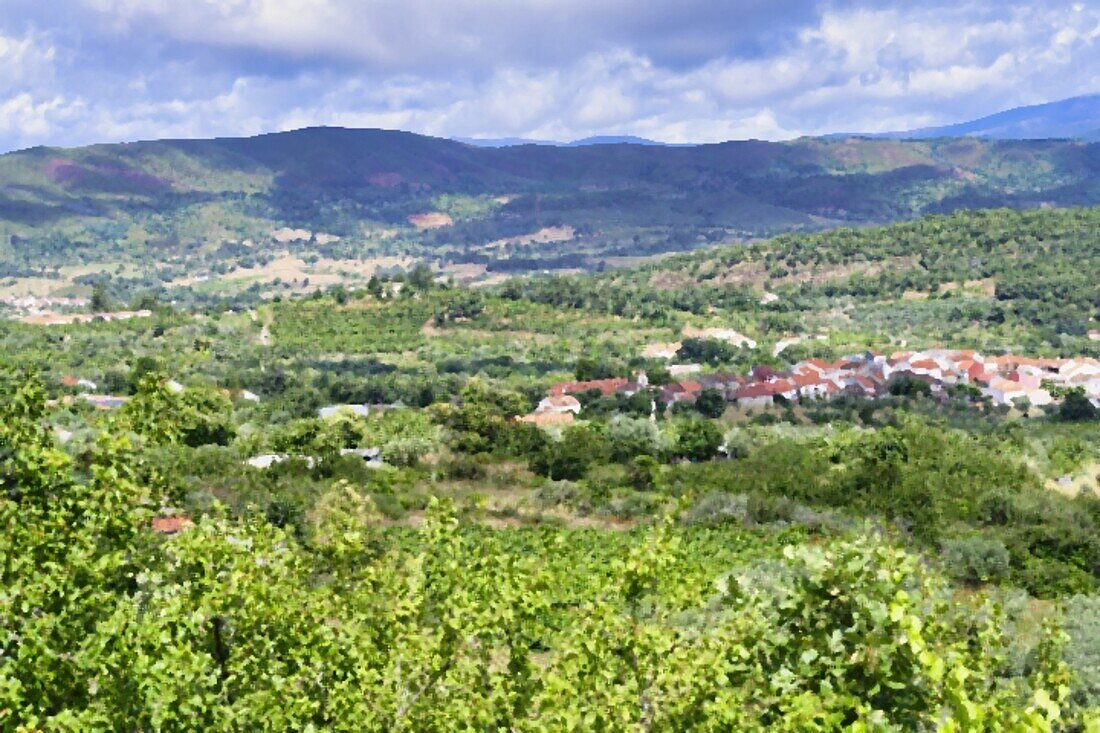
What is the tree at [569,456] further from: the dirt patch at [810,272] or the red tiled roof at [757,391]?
the dirt patch at [810,272]

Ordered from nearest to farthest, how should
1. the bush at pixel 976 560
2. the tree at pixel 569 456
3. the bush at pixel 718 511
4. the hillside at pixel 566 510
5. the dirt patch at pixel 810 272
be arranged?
1. the hillside at pixel 566 510
2. the bush at pixel 976 560
3. the bush at pixel 718 511
4. the tree at pixel 569 456
5. the dirt patch at pixel 810 272

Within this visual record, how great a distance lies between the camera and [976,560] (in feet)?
110

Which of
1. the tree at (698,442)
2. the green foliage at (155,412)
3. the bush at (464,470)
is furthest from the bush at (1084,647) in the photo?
the bush at (464,470)

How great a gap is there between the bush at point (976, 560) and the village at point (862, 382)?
34.2 meters

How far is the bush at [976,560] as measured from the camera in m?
32.9

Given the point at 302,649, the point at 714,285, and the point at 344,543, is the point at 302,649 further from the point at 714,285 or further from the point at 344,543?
the point at 714,285

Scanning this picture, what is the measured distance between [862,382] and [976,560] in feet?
145

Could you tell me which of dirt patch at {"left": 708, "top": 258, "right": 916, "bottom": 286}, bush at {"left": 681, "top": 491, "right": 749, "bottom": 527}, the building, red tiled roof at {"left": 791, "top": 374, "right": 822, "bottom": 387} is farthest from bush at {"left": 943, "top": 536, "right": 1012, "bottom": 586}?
dirt patch at {"left": 708, "top": 258, "right": 916, "bottom": 286}

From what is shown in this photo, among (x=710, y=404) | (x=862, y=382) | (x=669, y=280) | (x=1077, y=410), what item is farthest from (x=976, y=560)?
(x=669, y=280)

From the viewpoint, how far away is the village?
7194 cm

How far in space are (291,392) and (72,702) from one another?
219 feet

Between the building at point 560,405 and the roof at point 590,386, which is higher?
the building at point 560,405

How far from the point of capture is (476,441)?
50.8m

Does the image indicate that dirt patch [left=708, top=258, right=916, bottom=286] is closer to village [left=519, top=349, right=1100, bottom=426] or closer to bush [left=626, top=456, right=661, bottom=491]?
village [left=519, top=349, right=1100, bottom=426]
